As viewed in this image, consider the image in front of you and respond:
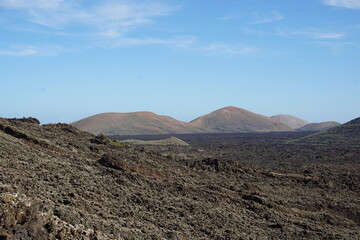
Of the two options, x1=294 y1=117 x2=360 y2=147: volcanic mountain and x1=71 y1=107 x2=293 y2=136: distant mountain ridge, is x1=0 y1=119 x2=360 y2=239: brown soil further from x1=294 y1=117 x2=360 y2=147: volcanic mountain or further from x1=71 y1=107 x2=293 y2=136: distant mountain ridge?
x1=71 y1=107 x2=293 y2=136: distant mountain ridge

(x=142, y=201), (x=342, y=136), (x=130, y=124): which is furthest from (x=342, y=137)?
(x=130, y=124)

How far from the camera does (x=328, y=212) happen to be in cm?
2378

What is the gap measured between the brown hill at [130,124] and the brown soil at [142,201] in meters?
126

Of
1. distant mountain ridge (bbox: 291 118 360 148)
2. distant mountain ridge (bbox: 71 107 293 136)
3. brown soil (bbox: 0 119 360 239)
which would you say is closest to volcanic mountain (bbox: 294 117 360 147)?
distant mountain ridge (bbox: 291 118 360 148)

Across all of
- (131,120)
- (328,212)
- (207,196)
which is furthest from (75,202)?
(131,120)

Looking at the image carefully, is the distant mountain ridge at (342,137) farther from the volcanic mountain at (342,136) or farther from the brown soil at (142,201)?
the brown soil at (142,201)

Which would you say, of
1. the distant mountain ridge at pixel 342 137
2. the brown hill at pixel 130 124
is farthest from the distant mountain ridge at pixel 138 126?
the distant mountain ridge at pixel 342 137

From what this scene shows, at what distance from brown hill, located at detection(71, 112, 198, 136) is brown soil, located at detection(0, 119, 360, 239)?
412ft

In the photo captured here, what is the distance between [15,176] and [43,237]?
6.33 meters

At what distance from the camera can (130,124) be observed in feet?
571

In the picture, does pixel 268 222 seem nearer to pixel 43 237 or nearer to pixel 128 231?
pixel 128 231

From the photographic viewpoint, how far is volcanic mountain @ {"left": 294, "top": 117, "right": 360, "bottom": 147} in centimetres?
8586

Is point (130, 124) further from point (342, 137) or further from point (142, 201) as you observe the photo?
point (142, 201)

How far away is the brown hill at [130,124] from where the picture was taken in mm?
159750
